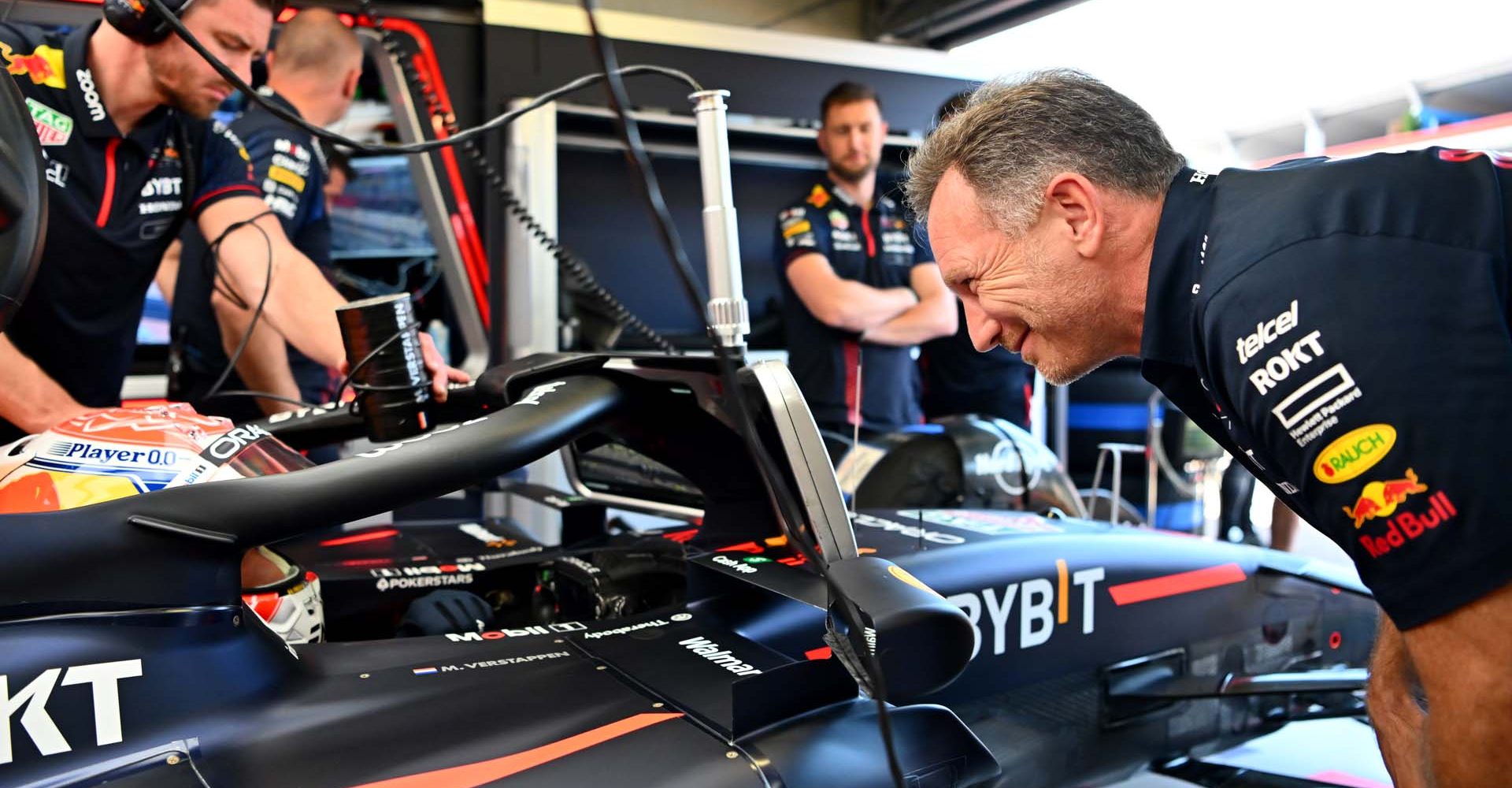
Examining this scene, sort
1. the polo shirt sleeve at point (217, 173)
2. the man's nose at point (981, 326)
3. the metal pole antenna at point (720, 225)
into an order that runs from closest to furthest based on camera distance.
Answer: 1. the man's nose at point (981, 326)
2. the metal pole antenna at point (720, 225)
3. the polo shirt sleeve at point (217, 173)

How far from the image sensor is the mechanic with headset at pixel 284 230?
262cm

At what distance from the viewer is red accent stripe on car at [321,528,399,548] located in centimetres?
182

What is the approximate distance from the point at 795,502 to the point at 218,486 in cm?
56

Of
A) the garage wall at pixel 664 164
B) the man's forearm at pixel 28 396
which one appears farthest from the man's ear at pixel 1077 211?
the garage wall at pixel 664 164

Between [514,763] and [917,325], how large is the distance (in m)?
2.15

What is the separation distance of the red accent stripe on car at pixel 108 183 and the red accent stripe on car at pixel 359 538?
27.0 inches

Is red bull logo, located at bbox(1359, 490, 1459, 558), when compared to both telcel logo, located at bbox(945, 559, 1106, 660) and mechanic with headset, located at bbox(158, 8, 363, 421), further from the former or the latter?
mechanic with headset, located at bbox(158, 8, 363, 421)

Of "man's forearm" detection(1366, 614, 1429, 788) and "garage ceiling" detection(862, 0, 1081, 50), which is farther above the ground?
"garage ceiling" detection(862, 0, 1081, 50)

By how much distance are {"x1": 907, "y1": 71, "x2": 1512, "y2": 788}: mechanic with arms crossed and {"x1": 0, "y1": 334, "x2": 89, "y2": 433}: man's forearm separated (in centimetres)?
128

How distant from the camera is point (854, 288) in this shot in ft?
9.62

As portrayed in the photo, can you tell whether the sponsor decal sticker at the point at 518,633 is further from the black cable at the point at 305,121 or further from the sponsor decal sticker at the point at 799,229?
the sponsor decal sticker at the point at 799,229

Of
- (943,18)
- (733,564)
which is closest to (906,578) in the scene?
(733,564)

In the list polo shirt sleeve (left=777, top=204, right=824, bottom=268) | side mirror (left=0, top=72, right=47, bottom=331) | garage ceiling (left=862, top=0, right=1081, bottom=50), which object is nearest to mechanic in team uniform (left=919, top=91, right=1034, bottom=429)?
polo shirt sleeve (left=777, top=204, right=824, bottom=268)

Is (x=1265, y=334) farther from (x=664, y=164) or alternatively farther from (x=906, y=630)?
(x=664, y=164)
